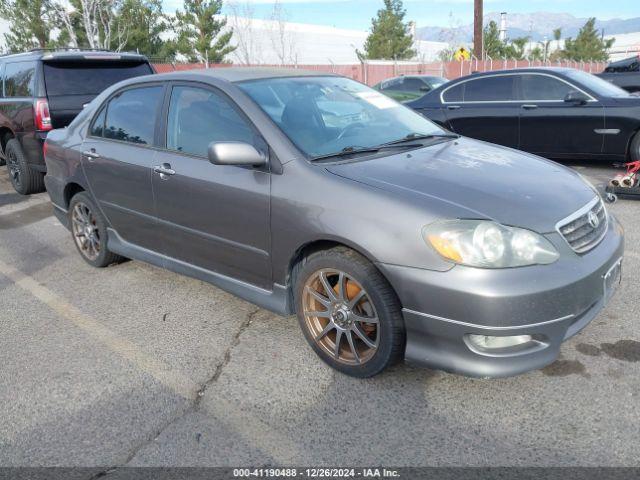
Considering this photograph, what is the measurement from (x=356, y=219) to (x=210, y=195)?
43.6 inches

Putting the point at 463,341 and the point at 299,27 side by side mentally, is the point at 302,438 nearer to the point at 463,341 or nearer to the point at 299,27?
the point at 463,341

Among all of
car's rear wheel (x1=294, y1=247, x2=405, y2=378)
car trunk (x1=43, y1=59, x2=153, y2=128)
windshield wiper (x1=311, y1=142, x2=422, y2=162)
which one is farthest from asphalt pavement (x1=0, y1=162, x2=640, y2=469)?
car trunk (x1=43, y1=59, x2=153, y2=128)

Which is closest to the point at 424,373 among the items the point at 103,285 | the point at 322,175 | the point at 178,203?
the point at 322,175

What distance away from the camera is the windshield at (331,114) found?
3365 mm

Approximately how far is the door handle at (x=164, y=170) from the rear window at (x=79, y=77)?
165 inches

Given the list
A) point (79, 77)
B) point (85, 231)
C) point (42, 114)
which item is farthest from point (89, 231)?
point (79, 77)

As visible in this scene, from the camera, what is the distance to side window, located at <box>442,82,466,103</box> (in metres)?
8.55

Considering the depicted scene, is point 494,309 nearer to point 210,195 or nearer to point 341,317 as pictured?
point 341,317

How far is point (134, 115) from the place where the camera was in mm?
4250

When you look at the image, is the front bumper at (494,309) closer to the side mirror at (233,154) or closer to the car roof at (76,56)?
the side mirror at (233,154)

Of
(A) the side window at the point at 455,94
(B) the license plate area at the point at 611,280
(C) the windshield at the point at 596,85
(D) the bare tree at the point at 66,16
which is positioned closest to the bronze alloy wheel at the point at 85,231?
(B) the license plate area at the point at 611,280

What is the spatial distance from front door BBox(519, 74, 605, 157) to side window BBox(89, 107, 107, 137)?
5680 mm

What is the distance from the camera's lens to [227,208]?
134 inches

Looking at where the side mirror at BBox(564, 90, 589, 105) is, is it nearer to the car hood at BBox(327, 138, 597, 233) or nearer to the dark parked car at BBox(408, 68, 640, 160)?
the dark parked car at BBox(408, 68, 640, 160)
